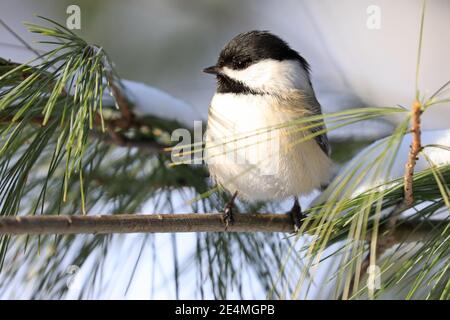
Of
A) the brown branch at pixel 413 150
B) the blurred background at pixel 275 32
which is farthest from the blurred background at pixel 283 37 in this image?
the brown branch at pixel 413 150

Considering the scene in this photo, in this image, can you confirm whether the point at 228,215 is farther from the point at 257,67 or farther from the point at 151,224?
the point at 257,67

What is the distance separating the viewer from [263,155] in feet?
4.81

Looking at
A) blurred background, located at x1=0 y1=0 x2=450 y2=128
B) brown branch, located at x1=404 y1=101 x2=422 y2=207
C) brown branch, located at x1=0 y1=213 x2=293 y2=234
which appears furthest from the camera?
blurred background, located at x1=0 y1=0 x2=450 y2=128

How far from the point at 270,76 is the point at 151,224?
68 centimetres

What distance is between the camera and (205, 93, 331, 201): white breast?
151 cm

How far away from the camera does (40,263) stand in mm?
1454

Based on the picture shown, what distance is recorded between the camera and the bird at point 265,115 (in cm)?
154

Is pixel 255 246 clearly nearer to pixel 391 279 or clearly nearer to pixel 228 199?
pixel 228 199

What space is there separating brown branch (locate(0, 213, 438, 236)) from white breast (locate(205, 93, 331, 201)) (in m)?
0.16

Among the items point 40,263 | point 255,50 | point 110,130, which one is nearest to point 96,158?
point 110,130

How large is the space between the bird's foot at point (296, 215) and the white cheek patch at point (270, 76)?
0.98ft

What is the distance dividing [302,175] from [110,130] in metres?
0.48

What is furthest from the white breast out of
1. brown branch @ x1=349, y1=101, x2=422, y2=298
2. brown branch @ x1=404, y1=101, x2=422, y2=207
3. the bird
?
brown branch @ x1=404, y1=101, x2=422, y2=207

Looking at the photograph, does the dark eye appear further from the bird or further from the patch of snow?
the patch of snow
